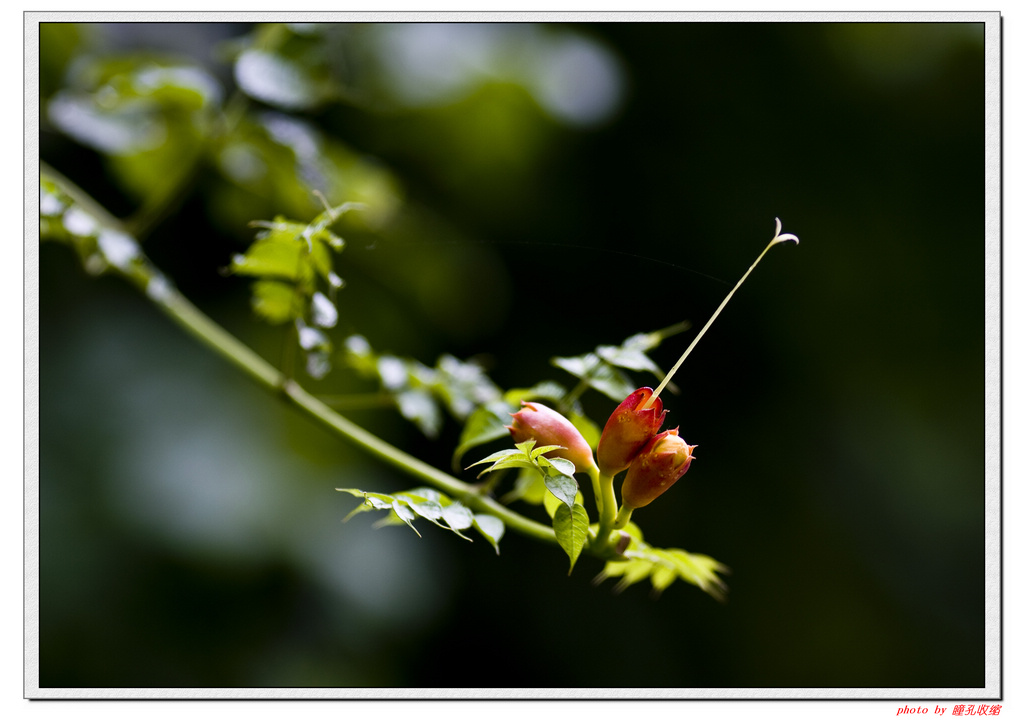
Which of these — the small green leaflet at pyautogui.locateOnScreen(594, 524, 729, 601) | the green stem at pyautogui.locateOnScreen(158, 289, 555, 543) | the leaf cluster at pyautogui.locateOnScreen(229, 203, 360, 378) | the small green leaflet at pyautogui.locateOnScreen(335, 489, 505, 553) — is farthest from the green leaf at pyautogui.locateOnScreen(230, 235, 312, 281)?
the small green leaflet at pyautogui.locateOnScreen(594, 524, 729, 601)

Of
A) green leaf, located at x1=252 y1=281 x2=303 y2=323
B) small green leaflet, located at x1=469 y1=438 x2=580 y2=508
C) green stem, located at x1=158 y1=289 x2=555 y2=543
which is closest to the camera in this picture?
small green leaflet, located at x1=469 y1=438 x2=580 y2=508

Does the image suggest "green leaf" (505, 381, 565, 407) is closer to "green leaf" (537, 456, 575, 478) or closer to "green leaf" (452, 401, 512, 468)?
"green leaf" (452, 401, 512, 468)

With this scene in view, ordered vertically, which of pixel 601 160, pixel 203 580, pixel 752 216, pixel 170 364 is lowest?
pixel 203 580

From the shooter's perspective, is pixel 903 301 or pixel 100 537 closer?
pixel 100 537

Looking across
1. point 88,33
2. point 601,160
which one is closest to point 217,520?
point 88,33

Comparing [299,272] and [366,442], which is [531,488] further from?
[299,272]
